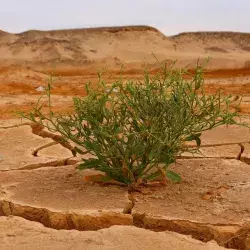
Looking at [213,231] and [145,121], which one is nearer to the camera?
[213,231]

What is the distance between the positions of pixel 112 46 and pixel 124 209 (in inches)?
948

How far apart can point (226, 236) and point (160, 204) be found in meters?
0.45

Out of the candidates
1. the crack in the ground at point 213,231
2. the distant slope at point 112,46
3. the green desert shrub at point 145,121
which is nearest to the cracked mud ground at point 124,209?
the crack in the ground at point 213,231

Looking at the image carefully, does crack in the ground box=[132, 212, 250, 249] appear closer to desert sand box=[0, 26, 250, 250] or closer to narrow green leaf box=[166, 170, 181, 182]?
desert sand box=[0, 26, 250, 250]

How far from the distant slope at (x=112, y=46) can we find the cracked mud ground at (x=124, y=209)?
A: 17443mm

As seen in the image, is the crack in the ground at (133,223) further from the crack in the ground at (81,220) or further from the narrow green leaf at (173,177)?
the narrow green leaf at (173,177)

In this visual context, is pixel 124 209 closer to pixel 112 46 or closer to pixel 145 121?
pixel 145 121

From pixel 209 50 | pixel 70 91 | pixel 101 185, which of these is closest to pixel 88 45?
pixel 209 50

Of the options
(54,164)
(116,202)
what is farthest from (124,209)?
(54,164)

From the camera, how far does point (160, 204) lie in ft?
10.5

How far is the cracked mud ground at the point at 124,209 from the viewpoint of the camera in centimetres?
279

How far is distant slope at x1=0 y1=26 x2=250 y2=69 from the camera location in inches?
937

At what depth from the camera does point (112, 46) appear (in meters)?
26.9

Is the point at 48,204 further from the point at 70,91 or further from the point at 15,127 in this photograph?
the point at 70,91
